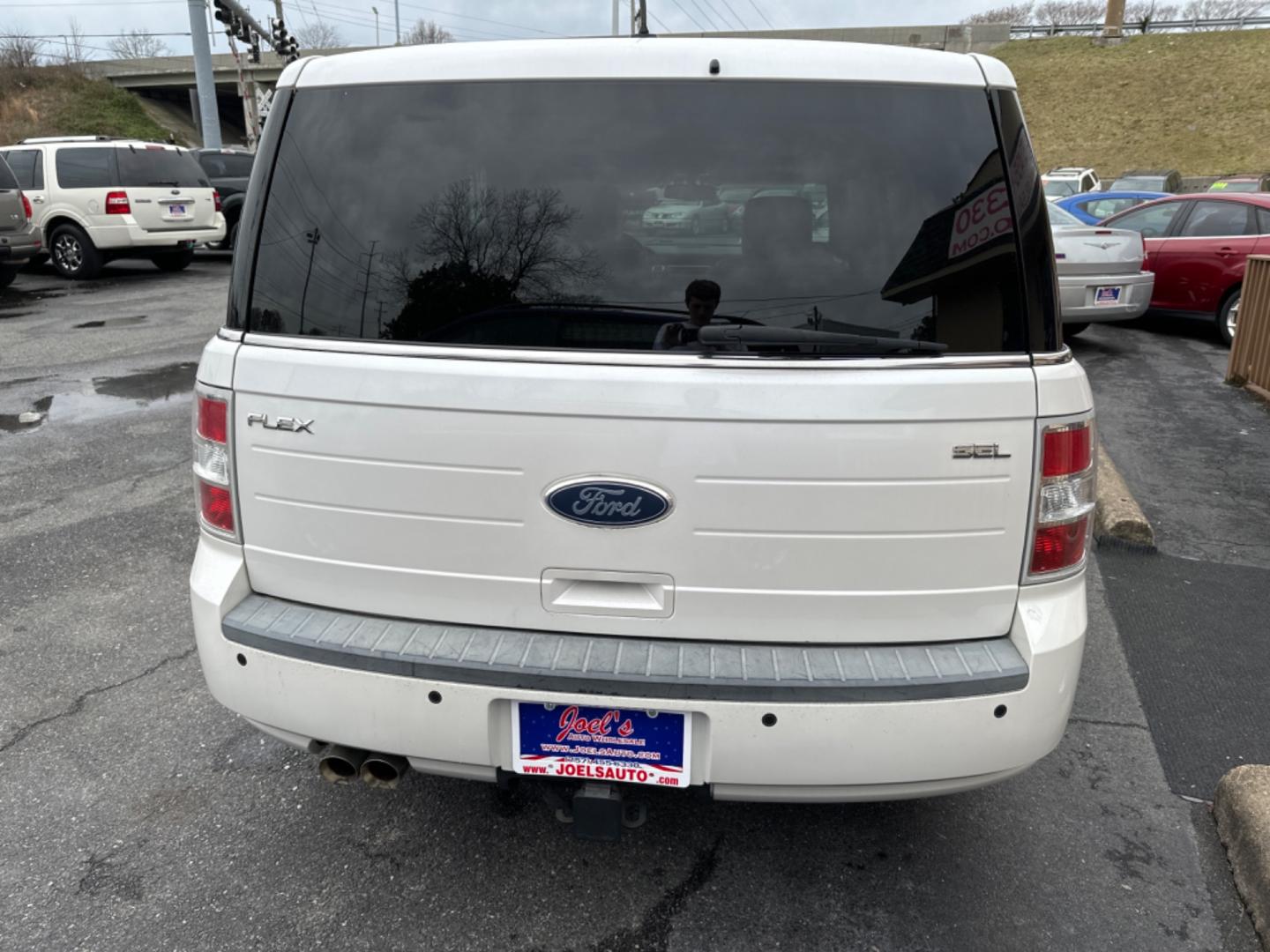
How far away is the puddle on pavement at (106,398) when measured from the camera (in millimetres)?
6953

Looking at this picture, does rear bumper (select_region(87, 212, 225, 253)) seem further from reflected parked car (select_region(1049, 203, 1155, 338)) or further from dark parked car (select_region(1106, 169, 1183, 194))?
dark parked car (select_region(1106, 169, 1183, 194))

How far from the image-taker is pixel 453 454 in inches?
81.4

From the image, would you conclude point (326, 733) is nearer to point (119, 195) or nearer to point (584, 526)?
point (584, 526)

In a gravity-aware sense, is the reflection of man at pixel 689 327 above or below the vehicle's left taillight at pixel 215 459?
above

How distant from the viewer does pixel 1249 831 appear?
258 centimetres

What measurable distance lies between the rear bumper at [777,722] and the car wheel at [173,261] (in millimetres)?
15145

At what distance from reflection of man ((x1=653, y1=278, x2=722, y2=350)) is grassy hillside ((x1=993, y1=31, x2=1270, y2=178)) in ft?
159

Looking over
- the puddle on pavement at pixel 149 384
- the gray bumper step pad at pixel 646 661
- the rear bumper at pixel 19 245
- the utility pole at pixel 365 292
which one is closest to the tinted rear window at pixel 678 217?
the utility pole at pixel 365 292

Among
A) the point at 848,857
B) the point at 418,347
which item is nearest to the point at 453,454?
the point at 418,347

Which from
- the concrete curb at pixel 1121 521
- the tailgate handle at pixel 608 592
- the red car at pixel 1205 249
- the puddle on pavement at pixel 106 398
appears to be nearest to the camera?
the tailgate handle at pixel 608 592

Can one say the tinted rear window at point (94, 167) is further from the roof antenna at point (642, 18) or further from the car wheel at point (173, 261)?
the roof antenna at point (642, 18)

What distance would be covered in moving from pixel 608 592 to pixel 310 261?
103 centimetres

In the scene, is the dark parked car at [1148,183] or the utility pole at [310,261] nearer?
the utility pole at [310,261]

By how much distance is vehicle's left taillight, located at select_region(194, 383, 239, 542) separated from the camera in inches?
88.9
